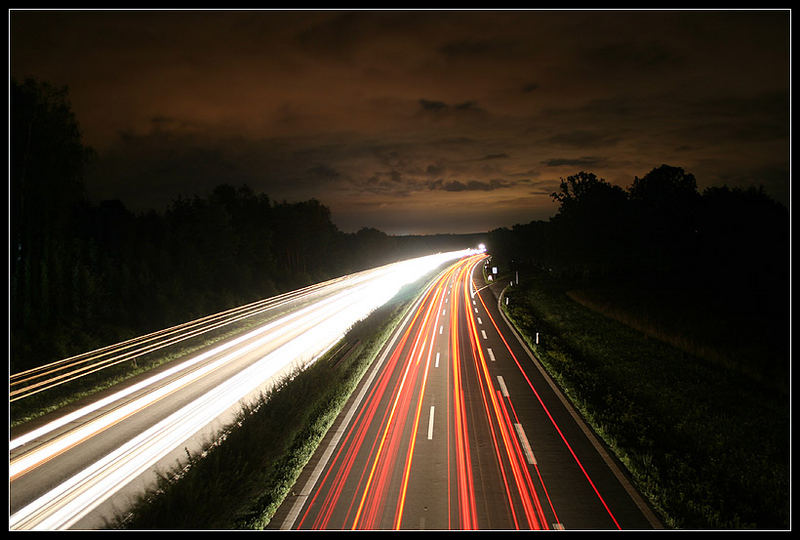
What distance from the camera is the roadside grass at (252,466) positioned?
7.46 metres

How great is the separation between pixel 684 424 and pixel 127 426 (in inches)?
765

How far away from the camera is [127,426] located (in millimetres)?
12328

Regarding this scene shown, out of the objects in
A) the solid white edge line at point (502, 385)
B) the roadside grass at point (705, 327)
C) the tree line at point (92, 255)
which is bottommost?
the roadside grass at point (705, 327)

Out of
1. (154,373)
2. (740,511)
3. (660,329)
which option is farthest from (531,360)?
(154,373)

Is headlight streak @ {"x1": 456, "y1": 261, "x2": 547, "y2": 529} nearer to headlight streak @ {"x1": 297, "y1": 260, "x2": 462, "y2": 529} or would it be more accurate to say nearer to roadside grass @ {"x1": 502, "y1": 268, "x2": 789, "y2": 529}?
roadside grass @ {"x1": 502, "y1": 268, "x2": 789, "y2": 529}

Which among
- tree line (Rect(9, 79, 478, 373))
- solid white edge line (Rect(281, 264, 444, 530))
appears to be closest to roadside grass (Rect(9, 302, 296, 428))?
tree line (Rect(9, 79, 478, 373))

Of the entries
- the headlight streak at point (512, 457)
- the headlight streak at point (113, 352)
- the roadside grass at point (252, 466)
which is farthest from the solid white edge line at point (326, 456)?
the headlight streak at point (113, 352)

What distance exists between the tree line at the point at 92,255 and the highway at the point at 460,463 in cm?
1770

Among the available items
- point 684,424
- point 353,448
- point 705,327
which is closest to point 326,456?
point 353,448

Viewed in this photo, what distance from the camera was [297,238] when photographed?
71.5 metres

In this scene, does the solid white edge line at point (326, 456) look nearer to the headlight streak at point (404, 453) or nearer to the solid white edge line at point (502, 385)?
the headlight streak at point (404, 453)

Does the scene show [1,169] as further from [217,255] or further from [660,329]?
[217,255]

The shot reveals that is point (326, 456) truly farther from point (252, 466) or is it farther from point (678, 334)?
point (678, 334)

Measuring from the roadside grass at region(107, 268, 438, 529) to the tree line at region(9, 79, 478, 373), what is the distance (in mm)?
14840
